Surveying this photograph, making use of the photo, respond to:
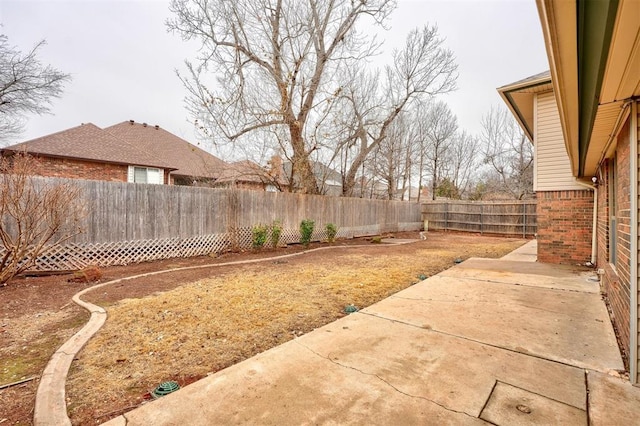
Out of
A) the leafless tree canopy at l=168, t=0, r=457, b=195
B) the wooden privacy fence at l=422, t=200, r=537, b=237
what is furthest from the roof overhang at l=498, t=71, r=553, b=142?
the wooden privacy fence at l=422, t=200, r=537, b=237

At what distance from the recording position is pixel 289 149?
482 inches

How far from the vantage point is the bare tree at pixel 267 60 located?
10930mm

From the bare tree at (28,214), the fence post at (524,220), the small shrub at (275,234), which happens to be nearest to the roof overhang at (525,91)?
the small shrub at (275,234)

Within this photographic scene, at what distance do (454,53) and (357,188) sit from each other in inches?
421

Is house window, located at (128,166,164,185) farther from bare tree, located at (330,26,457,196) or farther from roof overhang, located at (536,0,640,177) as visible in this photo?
roof overhang, located at (536,0,640,177)

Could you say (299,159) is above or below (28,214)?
above

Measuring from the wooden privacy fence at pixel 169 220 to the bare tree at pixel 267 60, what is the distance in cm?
221

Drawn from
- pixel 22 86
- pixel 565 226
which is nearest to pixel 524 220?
pixel 565 226

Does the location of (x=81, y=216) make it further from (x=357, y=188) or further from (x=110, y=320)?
(x=357, y=188)

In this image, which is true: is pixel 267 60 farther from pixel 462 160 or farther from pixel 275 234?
pixel 462 160

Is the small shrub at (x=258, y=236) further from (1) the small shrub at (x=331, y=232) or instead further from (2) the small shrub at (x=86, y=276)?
(2) the small shrub at (x=86, y=276)

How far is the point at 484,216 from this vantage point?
1600cm

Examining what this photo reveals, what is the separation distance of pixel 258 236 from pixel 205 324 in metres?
6.08

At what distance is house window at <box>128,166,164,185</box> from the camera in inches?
536
